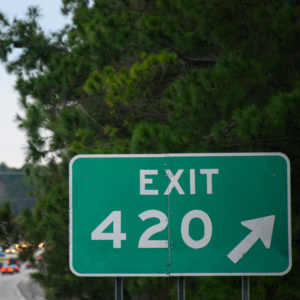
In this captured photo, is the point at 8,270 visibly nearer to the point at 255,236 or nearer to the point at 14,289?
the point at 14,289

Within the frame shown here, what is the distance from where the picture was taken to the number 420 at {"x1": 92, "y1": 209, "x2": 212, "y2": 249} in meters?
1.81

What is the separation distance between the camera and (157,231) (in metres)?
1.82

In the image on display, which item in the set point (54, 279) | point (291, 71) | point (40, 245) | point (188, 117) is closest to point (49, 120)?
point (40, 245)

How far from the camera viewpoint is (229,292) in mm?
3504

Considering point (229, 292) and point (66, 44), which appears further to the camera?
point (66, 44)

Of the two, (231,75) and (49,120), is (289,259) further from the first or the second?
(49,120)

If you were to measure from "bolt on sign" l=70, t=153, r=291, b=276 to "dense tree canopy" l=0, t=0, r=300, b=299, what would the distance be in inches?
57.6

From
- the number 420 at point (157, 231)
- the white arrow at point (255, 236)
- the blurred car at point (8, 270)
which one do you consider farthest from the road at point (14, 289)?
the white arrow at point (255, 236)

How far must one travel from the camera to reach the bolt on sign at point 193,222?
1803mm

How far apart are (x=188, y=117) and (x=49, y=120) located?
416 centimetres

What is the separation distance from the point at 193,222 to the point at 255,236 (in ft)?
0.93

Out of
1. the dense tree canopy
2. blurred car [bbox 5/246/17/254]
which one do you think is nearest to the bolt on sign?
the dense tree canopy

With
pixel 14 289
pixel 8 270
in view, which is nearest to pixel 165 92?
pixel 14 289

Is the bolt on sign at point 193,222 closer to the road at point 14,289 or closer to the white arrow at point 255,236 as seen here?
the white arrow at point 255,236
